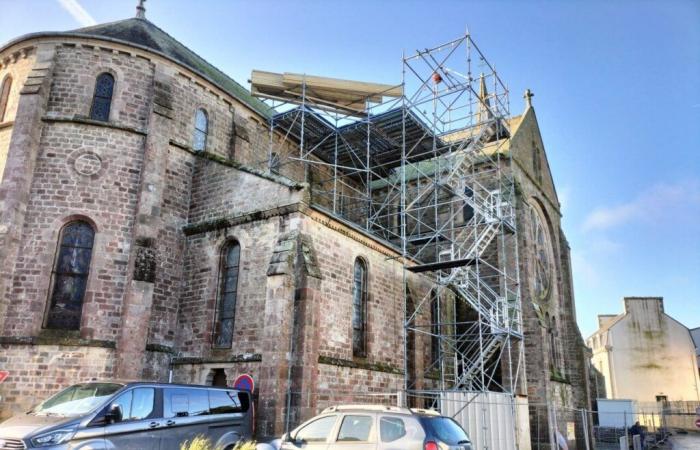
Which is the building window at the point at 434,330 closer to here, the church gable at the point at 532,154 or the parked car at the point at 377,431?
the church gable at the point at 532,154

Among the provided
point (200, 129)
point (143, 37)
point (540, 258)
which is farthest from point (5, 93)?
point (540, 258)

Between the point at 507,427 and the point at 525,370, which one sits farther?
the point at 525,370

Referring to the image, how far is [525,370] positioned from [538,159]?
13.0m

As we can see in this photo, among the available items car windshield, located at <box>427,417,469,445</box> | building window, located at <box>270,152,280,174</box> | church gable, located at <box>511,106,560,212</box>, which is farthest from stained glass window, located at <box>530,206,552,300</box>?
car windshield, located at <box>427,417,469,445</box>

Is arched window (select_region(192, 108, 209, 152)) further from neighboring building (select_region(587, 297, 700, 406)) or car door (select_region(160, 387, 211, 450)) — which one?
neighboring building (select_region(587, 297, 700, 406))

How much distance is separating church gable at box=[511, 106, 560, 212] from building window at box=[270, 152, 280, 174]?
1082cm

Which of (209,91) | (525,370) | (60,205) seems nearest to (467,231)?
(525,370)

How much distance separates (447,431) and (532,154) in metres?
23.0

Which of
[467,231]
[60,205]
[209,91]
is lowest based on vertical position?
[60,205]

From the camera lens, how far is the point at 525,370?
70.6ft

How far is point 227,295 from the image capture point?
54.0 ft

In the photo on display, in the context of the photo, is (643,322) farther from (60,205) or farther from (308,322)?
(60,205)

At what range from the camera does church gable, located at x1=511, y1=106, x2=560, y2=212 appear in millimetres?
26750

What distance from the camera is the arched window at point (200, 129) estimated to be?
19.5 metres
